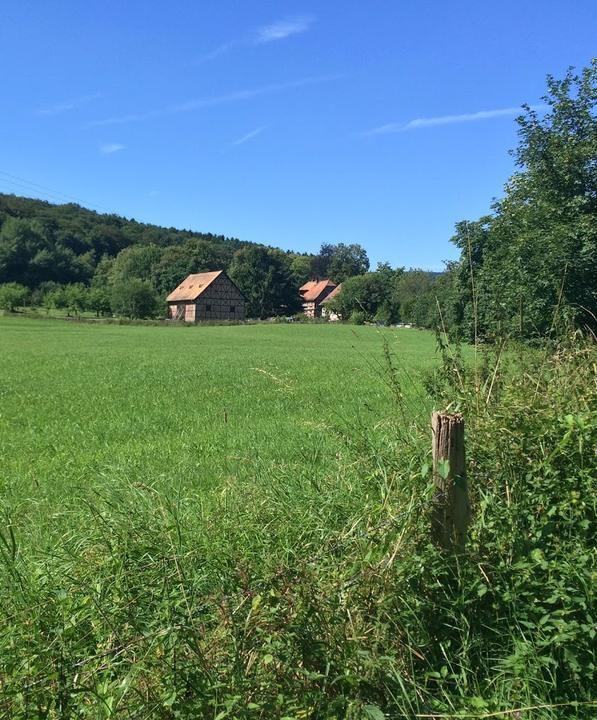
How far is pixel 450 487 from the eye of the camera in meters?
2.68

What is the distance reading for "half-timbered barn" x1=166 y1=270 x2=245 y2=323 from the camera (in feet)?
350

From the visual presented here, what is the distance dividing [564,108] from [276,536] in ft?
81.9

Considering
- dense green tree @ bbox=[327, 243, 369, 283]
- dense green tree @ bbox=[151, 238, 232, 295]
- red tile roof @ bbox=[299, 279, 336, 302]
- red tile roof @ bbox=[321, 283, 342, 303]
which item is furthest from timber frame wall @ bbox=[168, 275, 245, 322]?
dense green tree @ bbox=[327, 243, 369, 283]

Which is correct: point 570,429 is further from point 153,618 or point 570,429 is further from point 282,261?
point 282,261

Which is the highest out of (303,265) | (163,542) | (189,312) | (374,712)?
(303,265)

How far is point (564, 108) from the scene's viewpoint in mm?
22297

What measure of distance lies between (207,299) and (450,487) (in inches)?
4193

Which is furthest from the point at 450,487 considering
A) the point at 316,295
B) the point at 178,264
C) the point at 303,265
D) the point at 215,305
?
the point at 303,265

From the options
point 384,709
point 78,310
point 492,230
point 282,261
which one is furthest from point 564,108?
point 282,261

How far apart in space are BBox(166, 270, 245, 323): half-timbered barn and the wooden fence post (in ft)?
339

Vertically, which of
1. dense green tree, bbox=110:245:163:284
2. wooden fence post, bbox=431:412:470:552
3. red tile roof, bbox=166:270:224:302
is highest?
dense green tree, bbox=110:245:163:284

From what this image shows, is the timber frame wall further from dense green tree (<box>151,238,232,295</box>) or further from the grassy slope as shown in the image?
the grassy slope

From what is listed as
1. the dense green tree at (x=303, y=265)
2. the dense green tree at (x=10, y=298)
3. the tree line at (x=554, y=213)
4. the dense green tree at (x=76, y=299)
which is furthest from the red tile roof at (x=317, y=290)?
the tree line at (x=554, y=213)

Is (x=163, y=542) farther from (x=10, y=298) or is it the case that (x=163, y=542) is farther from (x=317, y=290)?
(x=317, y=290)
